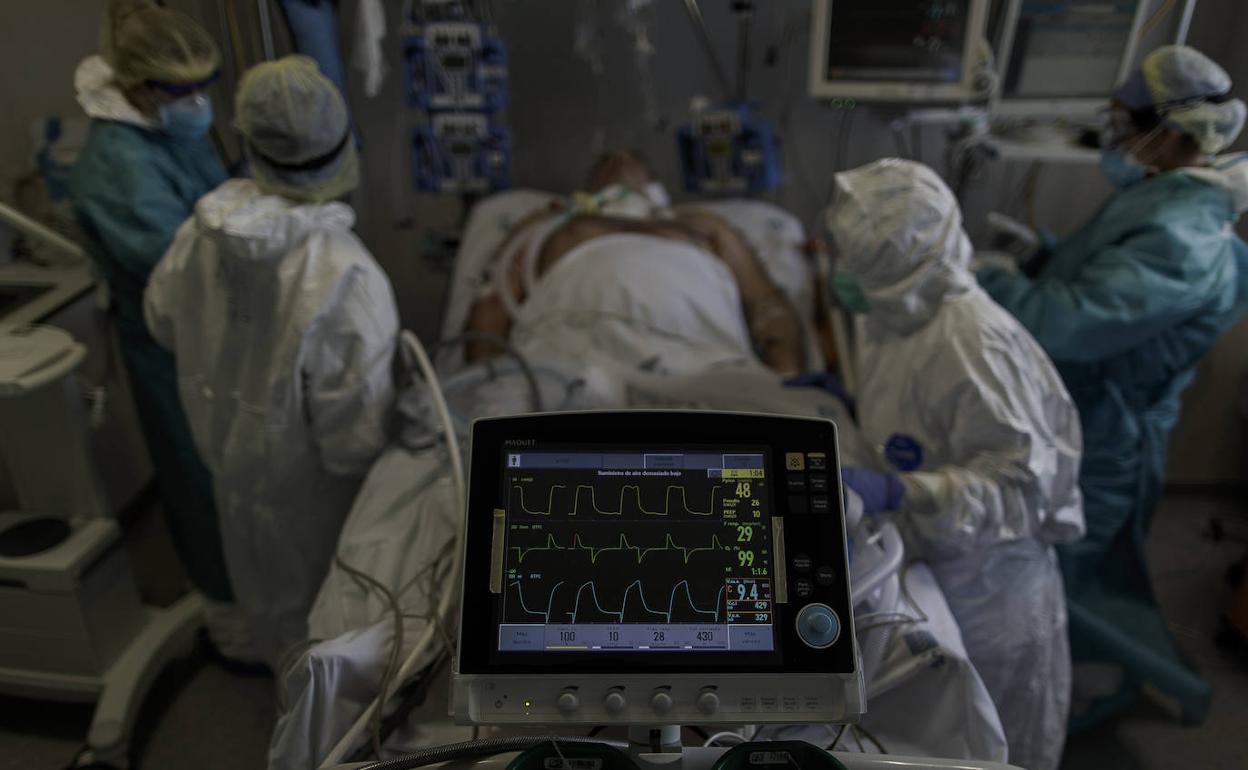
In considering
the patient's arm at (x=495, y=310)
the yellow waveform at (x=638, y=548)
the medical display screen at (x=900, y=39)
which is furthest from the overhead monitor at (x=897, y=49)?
the yellow waveform at (x=638, y=548)

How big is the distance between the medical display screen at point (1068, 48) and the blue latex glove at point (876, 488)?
5.34 feet

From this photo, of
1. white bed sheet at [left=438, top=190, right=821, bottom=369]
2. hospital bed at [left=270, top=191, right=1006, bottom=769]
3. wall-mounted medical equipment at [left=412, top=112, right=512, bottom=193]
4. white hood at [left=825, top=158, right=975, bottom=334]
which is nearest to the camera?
hospital bed at [left=270, top=191, right=1006, bottom=769]

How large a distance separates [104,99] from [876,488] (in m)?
1.72

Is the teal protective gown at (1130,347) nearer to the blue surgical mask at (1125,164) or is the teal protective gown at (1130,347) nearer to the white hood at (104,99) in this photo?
the blue surgical mask at (1125,164)

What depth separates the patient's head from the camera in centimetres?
269

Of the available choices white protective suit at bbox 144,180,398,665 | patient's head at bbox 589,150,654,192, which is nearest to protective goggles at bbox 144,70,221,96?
white protective suit at bbox 144,180,398,665

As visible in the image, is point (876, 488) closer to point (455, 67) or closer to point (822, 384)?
point (822, 384)

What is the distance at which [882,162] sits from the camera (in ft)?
4.61

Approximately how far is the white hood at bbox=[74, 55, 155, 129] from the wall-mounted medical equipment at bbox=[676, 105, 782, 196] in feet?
4.58

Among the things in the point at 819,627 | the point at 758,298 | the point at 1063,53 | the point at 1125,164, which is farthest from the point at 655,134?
the point at 819,627

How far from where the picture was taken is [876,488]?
121cm

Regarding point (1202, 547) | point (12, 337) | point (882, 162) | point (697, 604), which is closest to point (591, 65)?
point (882, 162)

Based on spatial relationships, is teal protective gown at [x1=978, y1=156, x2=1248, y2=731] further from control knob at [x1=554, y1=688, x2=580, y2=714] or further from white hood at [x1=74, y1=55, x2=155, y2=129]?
white hood at [x1=74, y1=55, x2=155, y2=129]

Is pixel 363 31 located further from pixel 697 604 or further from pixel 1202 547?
pixel 1202 547
